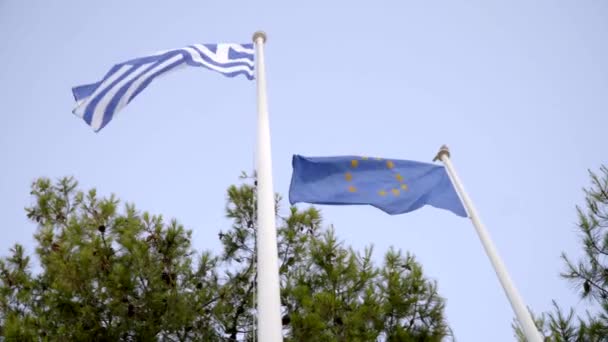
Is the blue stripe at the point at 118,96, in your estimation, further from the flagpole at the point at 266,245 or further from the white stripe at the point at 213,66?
the flagpole at the point at 266,245

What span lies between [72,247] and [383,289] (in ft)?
10.2

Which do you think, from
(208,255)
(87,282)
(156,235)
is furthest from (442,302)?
(87,282)

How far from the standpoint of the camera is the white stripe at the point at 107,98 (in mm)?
5811

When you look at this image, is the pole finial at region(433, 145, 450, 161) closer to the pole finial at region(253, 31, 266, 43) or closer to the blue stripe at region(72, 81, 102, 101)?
the pole finial at region(253, 31, 266, 43)

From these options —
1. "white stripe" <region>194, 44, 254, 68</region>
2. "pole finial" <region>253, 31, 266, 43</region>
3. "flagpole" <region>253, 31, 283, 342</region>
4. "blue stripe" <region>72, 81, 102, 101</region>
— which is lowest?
"flagpole" <region>253, 31, 283, 342</region>

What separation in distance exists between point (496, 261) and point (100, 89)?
4.54 m

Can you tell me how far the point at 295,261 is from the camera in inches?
242

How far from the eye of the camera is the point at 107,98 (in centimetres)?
595

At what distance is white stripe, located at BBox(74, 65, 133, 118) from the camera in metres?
5.92

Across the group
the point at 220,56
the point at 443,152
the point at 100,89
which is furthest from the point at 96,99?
the point at 443,152

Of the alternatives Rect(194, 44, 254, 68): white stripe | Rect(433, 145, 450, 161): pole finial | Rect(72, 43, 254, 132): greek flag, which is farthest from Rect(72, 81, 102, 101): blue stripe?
Rect(433, 145, 450, 161): pole finial

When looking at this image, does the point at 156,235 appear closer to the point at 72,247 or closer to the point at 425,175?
the point at 72,247

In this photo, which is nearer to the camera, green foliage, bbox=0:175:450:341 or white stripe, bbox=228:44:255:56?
green foliage, bbox=0:175:450:341

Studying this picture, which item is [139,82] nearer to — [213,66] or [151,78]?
[151,78]
